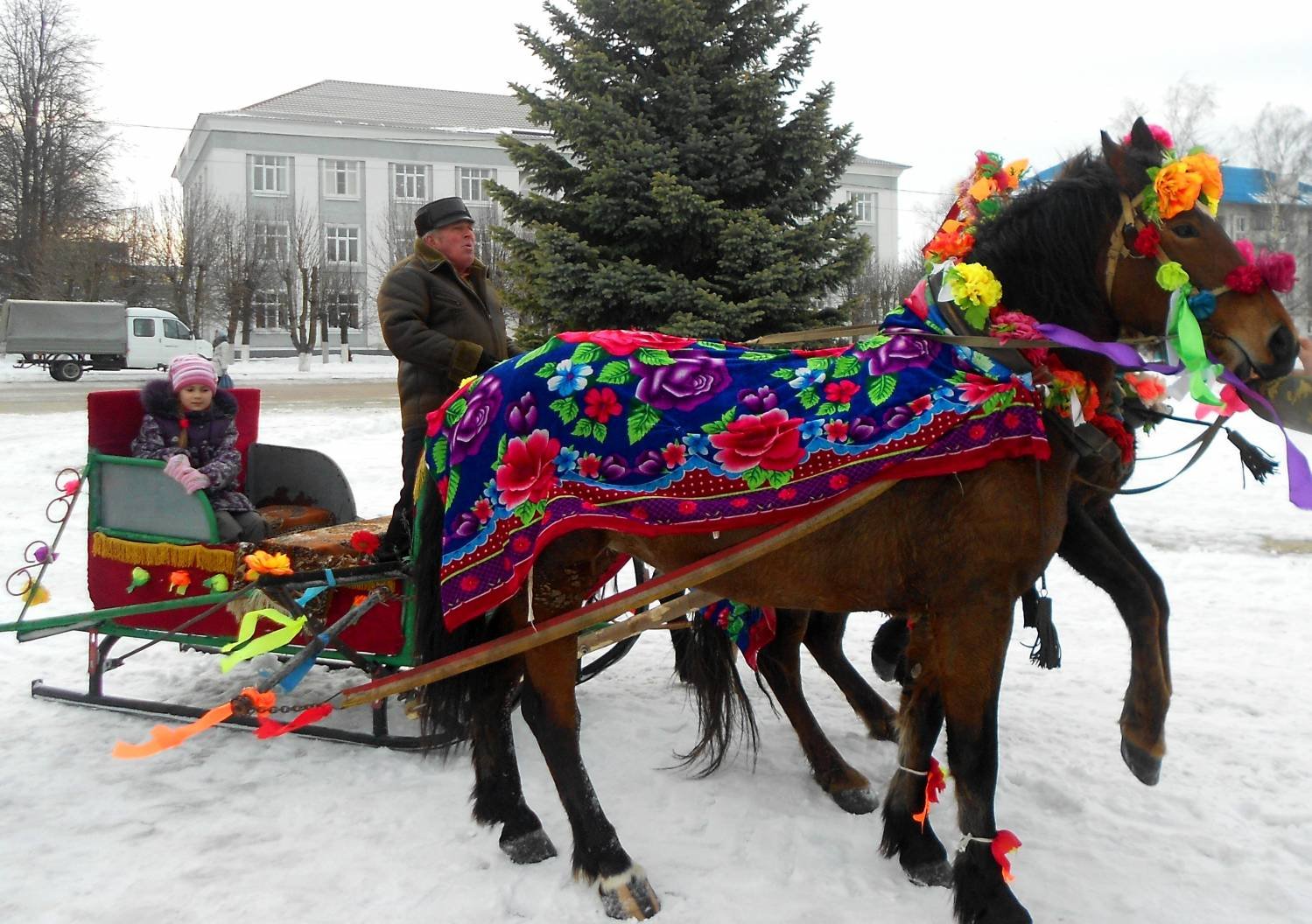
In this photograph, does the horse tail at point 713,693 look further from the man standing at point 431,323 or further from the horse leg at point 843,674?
the man standing at point 431,323

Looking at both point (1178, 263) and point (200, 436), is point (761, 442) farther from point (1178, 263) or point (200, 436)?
point (200, 436)

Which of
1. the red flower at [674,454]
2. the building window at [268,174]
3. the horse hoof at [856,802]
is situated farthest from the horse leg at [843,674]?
the building window at [268,174]

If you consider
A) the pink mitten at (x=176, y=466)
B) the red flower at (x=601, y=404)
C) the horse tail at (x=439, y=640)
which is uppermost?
the red flower at (x=601, y=404)

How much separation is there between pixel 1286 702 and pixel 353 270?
39.1m

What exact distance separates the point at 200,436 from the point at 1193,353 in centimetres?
372

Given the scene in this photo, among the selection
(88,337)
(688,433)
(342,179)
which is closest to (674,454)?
(688,433)

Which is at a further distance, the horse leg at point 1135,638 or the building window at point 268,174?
the building window at point 268,174

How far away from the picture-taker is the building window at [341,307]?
123 feet

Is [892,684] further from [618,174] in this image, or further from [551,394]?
[618,174]

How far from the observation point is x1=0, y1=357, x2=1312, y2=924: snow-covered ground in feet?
9.48

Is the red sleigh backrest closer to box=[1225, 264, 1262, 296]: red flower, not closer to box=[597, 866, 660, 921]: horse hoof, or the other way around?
box=[597, 866, 660, 921]: horse hoof

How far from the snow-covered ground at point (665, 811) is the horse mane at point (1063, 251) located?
1.65m

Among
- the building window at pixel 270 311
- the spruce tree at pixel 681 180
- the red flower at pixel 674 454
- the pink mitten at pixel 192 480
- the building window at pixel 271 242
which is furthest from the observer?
the building window at pixel 270 311

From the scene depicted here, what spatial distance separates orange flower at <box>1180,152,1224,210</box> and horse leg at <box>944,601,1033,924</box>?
1.15 metres
